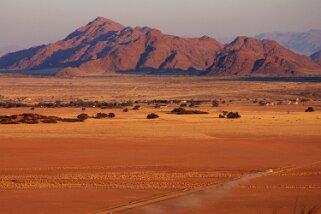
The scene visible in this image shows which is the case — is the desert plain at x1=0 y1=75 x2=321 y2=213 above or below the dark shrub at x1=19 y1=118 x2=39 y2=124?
above

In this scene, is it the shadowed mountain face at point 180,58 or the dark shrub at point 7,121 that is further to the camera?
the shadowed mountain face at point 180,58

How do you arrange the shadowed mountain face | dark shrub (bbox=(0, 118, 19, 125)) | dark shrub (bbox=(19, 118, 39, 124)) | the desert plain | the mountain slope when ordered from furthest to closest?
the shadowed mountain face → the mountain slope → dark shrub (bbox=(19, 118, 39, 124)) → dark shrub (bbox=(0, 118, 19, 125)) → the desert plain

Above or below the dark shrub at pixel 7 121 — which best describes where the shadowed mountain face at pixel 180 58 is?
above

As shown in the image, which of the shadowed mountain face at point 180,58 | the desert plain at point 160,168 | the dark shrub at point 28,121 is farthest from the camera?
the shadowed mountain face at point 180,58

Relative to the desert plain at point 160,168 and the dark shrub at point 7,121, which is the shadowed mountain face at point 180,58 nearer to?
the dark shrub at point 7,121

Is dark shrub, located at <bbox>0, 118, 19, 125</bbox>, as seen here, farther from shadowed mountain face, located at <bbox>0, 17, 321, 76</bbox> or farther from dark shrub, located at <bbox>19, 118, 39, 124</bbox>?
shadowed mountain face, located at <bbox>0, 17, 321, 76</bbox>

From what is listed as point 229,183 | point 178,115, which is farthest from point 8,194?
point 178,115

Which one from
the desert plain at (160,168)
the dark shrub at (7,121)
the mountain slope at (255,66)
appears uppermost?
the mountain slope at (255,66)

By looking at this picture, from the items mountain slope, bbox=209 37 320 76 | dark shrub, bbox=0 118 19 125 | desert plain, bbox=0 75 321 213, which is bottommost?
dark shrub, bbox=0 118 19 125

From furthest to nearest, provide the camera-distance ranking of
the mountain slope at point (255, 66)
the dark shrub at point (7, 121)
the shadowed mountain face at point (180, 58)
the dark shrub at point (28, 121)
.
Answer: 1. the shadowed mountain face at point (180, 58)
2. the mountain slope at point (255, 66)
3. the dark shrub at point (28, 121)
4. the dark shrub at point (7, 121)

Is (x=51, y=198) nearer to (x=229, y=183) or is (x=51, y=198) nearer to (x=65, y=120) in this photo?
(x=229, y=183)

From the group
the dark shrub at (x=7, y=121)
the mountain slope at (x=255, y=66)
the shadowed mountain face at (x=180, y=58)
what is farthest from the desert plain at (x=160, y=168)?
the shadowed mountain face at (x=180, y=58)

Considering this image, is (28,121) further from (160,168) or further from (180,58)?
(180,58)

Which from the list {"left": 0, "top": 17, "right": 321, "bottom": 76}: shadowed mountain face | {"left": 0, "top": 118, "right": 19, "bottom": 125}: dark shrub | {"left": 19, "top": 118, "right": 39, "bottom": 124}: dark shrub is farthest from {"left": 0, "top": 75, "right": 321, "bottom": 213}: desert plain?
{"left": 0, "top": 17, "right": 321, "bottom": 76}: shadowed mountain face
